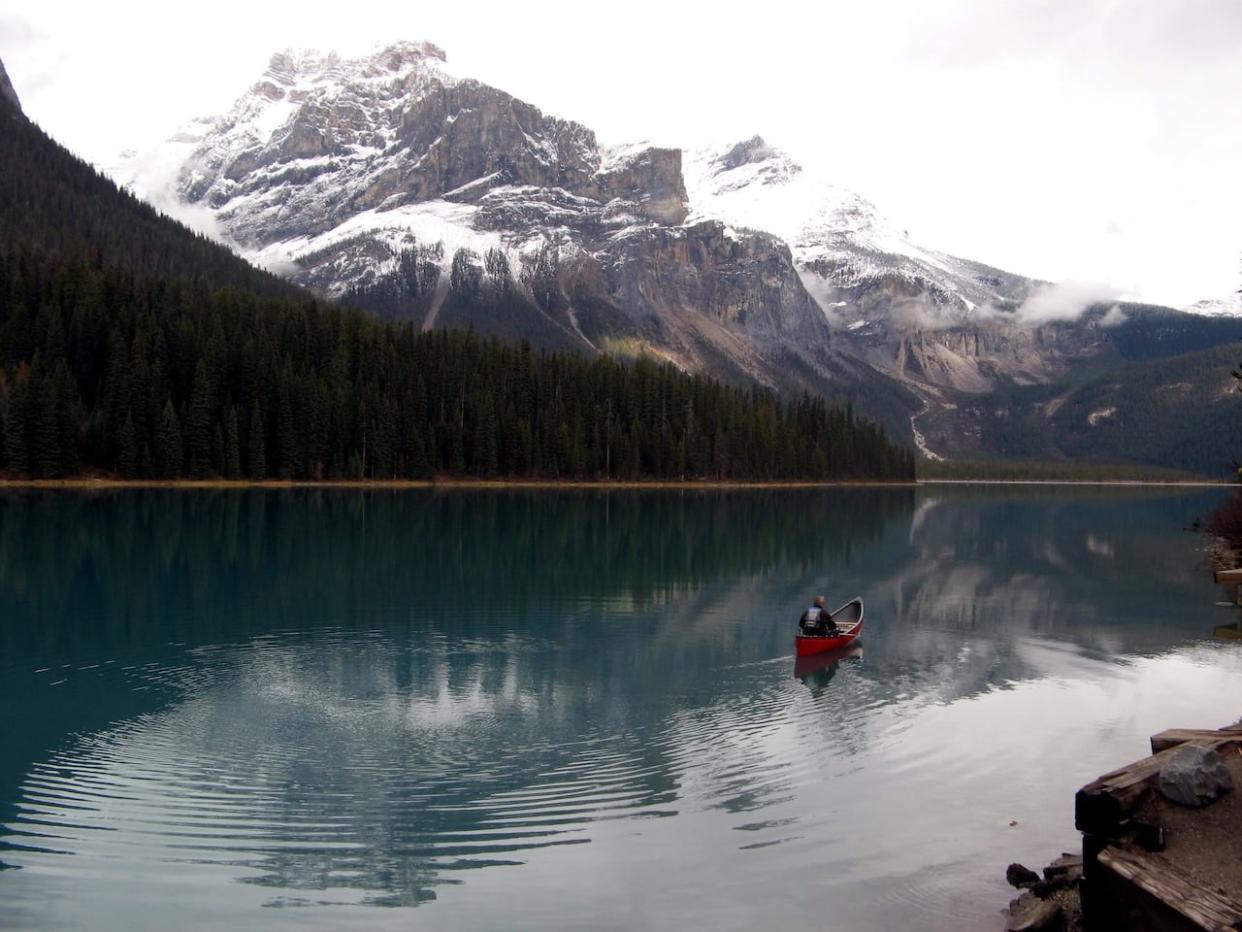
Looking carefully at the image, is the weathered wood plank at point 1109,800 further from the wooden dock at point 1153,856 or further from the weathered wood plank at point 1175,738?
the weathered wood plank at point 1175,738

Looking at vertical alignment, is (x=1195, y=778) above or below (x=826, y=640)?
above

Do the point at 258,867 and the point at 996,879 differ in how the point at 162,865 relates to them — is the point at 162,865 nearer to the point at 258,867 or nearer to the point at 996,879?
the point at 258,867

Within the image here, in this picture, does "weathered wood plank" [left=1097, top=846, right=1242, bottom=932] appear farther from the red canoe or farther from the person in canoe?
the person in canoe

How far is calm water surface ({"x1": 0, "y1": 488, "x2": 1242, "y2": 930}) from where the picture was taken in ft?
50.4

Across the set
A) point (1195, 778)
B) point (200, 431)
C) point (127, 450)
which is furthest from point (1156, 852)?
point (200, 431)

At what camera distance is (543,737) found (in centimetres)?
2323

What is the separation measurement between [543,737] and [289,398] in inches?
4408

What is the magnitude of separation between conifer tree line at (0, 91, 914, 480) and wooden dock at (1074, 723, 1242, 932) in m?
115

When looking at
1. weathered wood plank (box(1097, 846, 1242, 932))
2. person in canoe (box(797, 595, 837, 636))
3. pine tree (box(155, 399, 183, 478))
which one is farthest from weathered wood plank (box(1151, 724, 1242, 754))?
pine tree (box(155, 399, 183, 478))

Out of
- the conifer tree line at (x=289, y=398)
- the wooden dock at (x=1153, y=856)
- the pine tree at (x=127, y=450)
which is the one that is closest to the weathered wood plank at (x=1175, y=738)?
the wooden dock at (x=1153, y=856)

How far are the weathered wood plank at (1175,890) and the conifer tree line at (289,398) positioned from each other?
115069 mm

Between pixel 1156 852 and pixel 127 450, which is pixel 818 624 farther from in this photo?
pixel 127 450

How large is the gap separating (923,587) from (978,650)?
18.3 m

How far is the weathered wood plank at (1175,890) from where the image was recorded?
1094 cm
